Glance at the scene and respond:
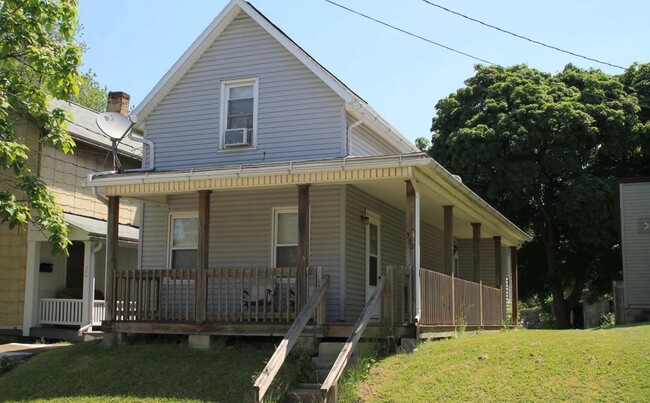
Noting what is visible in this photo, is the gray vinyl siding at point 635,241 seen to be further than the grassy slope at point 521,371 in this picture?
Yes

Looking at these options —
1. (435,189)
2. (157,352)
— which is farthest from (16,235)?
(435,189)

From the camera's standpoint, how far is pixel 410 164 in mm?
12812

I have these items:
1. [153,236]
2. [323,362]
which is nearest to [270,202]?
[153,236]

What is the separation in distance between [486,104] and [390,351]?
20.3m

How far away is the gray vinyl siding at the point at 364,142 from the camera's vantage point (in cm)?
1620

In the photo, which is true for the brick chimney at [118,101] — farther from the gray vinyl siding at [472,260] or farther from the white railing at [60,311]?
the gray vinyl siding at [472,260]

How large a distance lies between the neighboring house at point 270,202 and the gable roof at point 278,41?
0.03 m

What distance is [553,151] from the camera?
2898 cm

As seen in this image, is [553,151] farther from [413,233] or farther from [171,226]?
[413,233]

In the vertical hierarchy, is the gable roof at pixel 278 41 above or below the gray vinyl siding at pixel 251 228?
above

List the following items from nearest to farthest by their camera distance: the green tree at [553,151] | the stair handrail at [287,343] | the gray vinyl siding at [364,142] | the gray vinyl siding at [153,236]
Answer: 1. the stair handrail at [287,343]
2. the gray vinyl siding at [364,142]
3. the gray vinyl siding at [153,236]
4. the green tree at [553,151]

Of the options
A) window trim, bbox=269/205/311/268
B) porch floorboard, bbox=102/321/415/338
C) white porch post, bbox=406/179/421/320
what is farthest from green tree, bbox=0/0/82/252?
white porch post, bbox=406/179/421/320

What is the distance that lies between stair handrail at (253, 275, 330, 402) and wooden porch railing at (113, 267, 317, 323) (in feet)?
1.44

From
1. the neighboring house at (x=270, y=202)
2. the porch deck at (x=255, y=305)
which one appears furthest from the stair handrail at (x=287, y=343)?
the neighboring house at (x=270, y=202)
